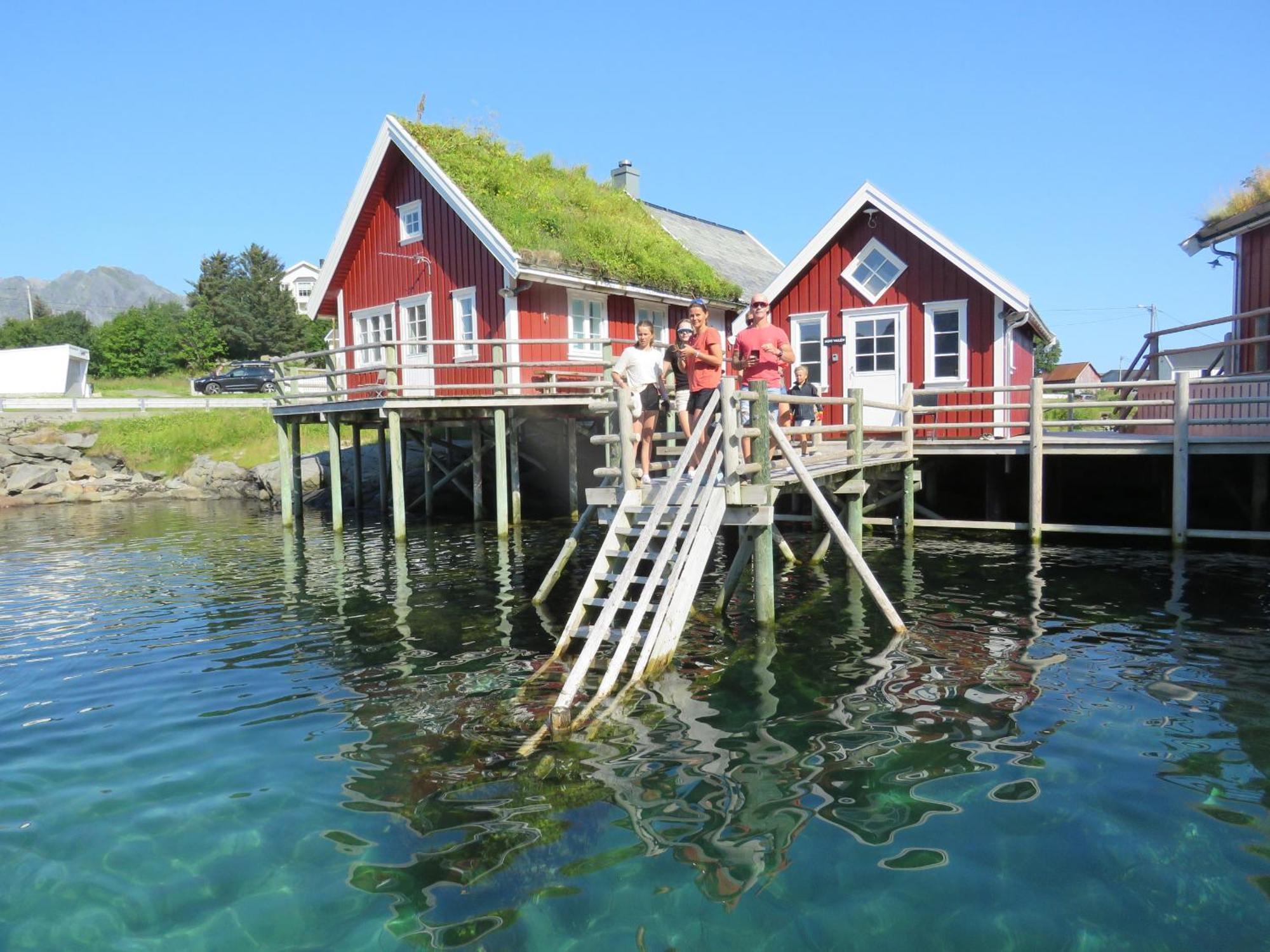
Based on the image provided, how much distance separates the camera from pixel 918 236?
16.2 m

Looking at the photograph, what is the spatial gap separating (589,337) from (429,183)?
4.98 m

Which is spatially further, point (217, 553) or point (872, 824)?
point (217, 553)

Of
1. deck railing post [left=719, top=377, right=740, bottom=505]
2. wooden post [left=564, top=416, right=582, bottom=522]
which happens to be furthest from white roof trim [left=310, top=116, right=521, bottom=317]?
deck railing post [left=719, top=377, right=740, bottom=505]

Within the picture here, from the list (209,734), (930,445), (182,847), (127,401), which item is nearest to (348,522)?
(930,445)

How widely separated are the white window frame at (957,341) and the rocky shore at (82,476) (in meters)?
18.8

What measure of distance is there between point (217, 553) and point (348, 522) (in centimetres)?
453

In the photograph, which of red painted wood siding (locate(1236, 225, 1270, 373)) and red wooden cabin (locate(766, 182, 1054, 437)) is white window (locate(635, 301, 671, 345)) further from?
red painted wood siding (locate(1236, 225, 1270, 373))

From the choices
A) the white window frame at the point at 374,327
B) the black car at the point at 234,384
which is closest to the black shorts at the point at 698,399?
the white window frame at the point at 374,327

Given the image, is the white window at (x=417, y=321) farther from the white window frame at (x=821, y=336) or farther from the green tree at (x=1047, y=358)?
the green tree at (x=1047, y=358)

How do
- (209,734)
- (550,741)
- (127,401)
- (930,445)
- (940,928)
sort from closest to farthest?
(940,928)
(550,741)
(209,734)
(930,445)
(127,401)

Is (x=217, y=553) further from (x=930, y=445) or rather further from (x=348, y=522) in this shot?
(x=930, y=445)

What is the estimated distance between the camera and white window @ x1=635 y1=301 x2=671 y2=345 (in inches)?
853

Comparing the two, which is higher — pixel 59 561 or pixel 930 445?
pixel 930 445

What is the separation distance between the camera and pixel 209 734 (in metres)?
6.56
